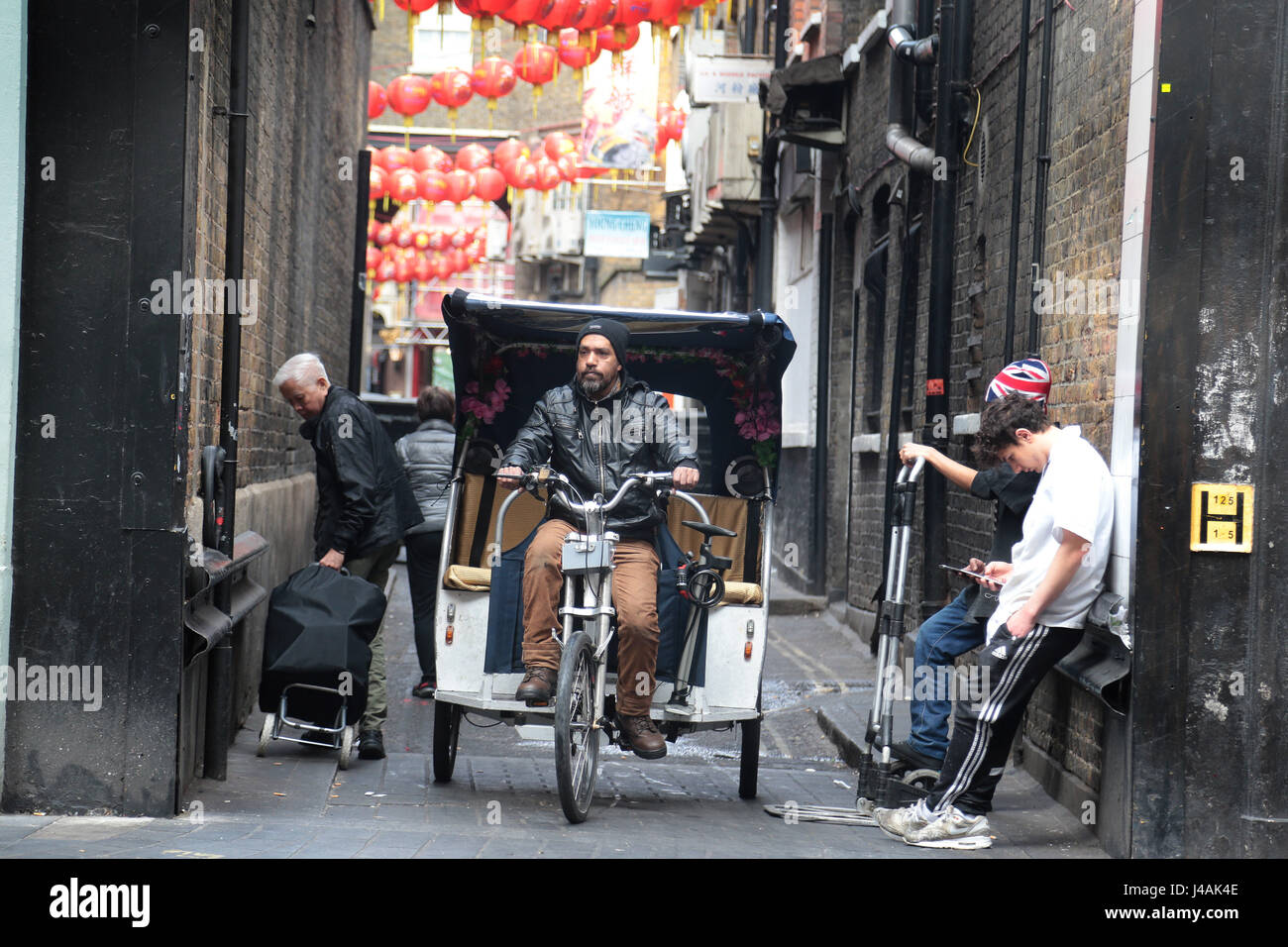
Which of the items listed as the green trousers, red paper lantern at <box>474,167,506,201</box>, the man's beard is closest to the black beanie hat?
the man's beard

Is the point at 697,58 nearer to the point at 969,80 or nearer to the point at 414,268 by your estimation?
the point at 969,80

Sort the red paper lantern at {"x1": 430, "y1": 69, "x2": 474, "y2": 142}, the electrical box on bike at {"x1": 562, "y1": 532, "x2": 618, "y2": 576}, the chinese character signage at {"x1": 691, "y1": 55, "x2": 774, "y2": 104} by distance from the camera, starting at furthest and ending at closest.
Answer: the red paper lantern at {"x1": 430, "y1": 69, "x2": 474, "y2": 142}, the chinese character signage at {"x1": 691, "y1": 55, "x2": 774, "y2": 104}, the electrical box on bike at {"x1": 562, "y1": 532, "x2": 618, "y2": 576}

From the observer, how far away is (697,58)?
64.3 feet

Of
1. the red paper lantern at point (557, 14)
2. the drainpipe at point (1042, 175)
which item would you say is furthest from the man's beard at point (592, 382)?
the red paper lantern at point (557, 14)

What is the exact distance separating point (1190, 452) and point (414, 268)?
27042 mm

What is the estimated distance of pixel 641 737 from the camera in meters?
6.73

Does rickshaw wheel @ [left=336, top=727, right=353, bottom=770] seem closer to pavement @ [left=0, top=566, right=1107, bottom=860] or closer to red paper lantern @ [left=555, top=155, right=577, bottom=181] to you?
pavement @ [left=0, top=566, right=1107, bottom=860]

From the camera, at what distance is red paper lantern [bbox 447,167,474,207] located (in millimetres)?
24875

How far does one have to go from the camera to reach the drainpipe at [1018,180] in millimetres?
8453

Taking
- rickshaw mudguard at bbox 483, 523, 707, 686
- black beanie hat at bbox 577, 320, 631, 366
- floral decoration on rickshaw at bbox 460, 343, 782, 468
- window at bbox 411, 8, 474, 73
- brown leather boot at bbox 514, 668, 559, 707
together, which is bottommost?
brown leather boot at bbox 514, 668, 559, 707

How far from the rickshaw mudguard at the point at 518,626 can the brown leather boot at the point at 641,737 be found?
342 mm

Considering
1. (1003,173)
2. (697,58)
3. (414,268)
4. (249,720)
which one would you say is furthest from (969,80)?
(414,268)

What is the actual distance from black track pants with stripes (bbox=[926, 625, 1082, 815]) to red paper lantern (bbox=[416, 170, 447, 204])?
65.2ft
